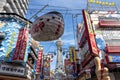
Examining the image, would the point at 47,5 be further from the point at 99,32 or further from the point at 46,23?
the point at 99,32

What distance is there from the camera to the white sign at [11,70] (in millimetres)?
16625

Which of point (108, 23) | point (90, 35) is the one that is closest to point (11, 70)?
point (90, 35)

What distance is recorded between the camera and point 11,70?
16922mm

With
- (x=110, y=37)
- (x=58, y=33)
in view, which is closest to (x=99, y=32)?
(x=110, y=37)

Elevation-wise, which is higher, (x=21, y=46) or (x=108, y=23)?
(x=108, y=23)

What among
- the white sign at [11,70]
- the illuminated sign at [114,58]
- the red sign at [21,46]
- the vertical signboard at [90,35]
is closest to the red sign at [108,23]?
the vertical signboard at [90,35]

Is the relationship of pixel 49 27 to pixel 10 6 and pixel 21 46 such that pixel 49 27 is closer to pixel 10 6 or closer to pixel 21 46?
pixel 21 46

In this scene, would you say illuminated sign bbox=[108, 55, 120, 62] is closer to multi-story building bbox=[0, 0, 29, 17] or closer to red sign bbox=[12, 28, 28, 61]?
red sign bbox=[12, 28, 28, 61]

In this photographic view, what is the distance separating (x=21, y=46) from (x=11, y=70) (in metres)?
2.57

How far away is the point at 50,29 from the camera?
32.1 feet

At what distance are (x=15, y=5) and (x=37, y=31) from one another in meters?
28.1

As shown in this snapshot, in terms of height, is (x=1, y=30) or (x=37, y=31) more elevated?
(x=1, y=30)

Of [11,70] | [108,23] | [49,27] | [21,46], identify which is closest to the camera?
[49,27]

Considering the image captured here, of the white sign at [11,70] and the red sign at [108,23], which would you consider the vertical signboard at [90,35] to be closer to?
the red sign at [108,23]
